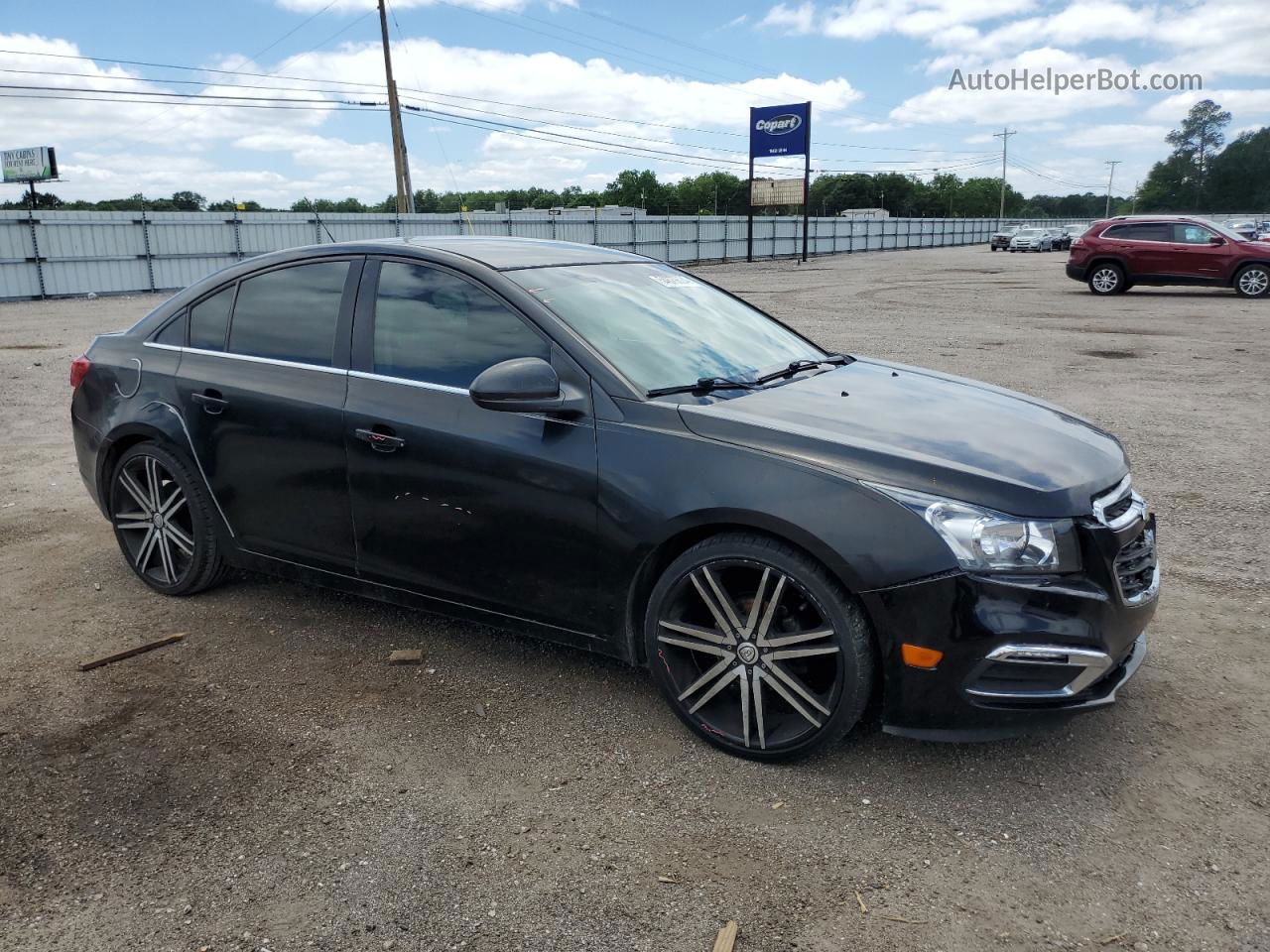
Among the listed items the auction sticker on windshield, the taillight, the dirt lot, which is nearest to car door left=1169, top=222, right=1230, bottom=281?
the dirt lot

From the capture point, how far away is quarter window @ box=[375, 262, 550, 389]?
370 cm

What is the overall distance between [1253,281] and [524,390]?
21.9 meters

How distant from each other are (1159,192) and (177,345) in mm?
145347

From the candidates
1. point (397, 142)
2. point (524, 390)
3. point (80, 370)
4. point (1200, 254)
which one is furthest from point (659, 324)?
point (397, 142)

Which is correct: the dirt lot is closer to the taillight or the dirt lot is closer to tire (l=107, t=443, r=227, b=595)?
tire (l=107, t=443, r=227, b=595)

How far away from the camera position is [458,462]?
11.9 ft

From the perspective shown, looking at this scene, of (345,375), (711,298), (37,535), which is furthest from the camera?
(37,535)

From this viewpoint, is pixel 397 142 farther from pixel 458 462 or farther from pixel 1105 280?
pixel 458 462

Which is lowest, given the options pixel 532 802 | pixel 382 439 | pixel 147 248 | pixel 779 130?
pixel 532 802

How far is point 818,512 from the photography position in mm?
2986

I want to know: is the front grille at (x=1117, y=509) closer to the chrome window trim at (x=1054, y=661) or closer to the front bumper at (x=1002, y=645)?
the front bumper at (x=1002, y=645)

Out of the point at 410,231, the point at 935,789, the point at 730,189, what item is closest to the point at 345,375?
the point at 935,789

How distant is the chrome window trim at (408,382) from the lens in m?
3.73

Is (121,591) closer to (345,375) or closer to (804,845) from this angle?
(345,375)
